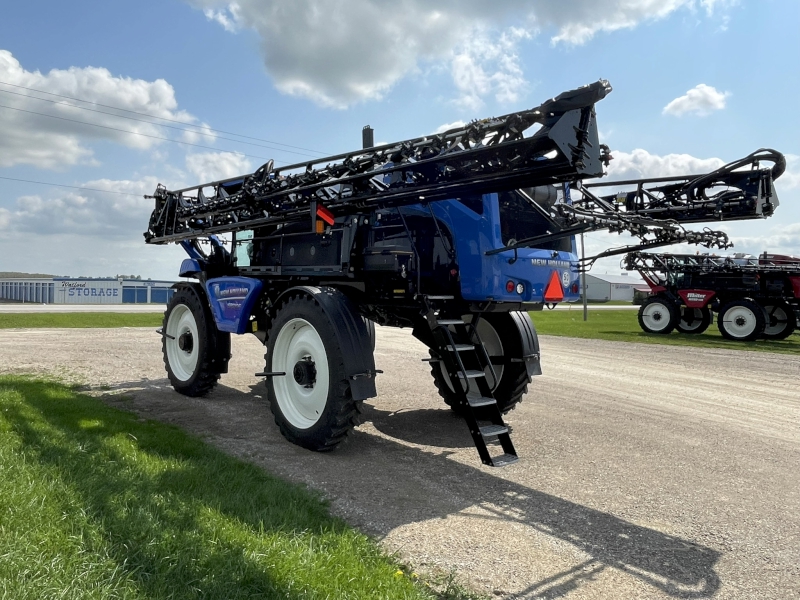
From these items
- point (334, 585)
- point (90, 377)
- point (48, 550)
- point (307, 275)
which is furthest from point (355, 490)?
point (90, 377)

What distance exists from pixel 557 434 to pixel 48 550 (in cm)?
498

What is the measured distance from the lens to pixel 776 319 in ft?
67.6

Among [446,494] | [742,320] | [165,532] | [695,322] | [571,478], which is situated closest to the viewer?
[165,532]

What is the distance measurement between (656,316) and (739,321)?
9.45ft

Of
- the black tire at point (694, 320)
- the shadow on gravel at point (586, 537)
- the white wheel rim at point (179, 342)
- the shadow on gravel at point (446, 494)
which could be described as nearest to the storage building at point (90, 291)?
the black tire at point (694, 320)

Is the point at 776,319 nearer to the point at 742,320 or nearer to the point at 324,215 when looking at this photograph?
the point at 742,320

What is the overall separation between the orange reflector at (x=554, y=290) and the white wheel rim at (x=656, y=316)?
56.4 feet

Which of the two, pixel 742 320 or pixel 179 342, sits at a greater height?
pixel 742 320

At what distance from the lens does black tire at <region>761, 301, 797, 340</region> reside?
19984 mm

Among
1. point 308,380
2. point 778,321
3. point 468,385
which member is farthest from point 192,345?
point 778,321

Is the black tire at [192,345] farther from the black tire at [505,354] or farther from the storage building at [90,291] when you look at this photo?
the storage building at [90,291]

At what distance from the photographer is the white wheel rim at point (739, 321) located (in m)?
19.2

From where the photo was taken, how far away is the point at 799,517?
14.3 feet

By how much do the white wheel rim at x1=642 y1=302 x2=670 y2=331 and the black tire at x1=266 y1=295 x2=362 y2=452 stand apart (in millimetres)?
18458
